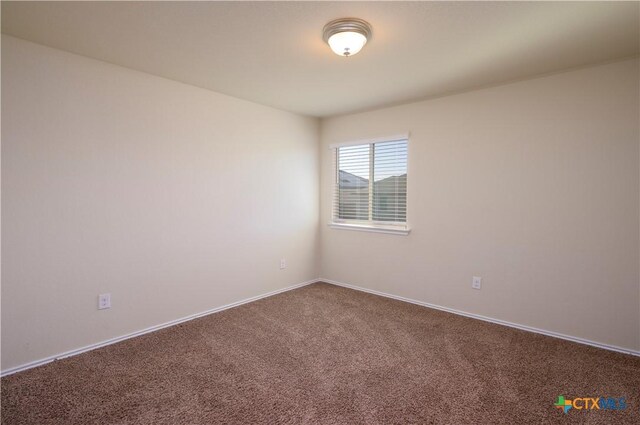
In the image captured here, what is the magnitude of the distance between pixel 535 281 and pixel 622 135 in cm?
134

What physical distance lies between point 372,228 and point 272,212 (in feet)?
4.06

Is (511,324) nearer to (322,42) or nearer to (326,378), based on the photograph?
(326,378)

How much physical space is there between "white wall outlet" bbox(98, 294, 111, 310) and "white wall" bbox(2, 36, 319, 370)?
41 mm

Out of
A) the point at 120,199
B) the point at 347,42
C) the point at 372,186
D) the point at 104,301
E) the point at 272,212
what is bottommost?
the point at 104,301

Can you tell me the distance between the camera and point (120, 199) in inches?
108

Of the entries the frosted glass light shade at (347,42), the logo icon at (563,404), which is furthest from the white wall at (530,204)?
the frosted glass light shade at (347,42)

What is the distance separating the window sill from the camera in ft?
12.4

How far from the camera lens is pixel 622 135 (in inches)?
99.6

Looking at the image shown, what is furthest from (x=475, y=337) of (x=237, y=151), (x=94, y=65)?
(x=94, y=65)

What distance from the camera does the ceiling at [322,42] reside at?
1.87 metres

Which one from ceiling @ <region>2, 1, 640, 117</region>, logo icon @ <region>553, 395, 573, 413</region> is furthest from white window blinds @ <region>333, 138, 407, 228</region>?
logo icon @ <region>553, 395, 573, 413</region>

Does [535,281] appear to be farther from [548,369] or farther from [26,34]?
[26,34]

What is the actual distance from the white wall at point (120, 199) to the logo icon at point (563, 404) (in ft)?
9.44

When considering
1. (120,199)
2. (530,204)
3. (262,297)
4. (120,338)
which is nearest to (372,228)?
(262,297)
